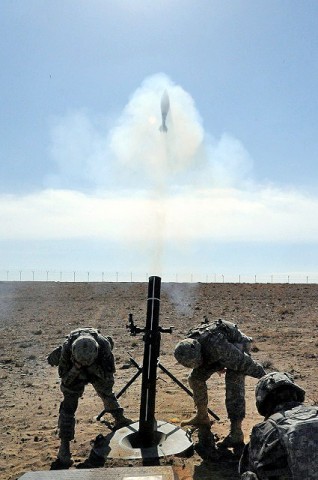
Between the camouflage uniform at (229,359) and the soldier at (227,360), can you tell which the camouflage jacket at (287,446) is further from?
the camouflage uniform at (229,359)

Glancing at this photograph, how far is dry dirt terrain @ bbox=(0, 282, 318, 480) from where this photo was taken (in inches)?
297

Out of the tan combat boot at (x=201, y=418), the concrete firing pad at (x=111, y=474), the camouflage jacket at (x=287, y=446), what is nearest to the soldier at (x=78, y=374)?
the tan combat boot at (x=201, y=418)

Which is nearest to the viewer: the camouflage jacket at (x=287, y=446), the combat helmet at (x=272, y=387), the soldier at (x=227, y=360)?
the camouflage jacket at (x=287, y=446)

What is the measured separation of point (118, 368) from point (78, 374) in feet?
19.0

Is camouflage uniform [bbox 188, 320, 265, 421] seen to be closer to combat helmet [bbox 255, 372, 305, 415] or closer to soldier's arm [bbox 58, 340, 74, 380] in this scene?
soldier's arm [bbox 58, 340, 74, 380]

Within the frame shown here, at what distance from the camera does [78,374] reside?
23.9ft

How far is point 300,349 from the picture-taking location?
614 inches

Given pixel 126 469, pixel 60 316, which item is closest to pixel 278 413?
pixel 126 469

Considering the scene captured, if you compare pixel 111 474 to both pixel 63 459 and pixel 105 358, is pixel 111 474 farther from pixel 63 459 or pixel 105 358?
pixel 105 358

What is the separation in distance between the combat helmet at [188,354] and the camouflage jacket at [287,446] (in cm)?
→ 263

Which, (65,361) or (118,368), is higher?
(65,361)

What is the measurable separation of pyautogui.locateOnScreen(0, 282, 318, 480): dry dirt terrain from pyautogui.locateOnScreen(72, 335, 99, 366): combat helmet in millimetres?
1281

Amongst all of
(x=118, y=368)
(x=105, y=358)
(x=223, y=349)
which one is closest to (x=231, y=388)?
(x=223, y=349)

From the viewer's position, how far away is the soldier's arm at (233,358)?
282 inches
